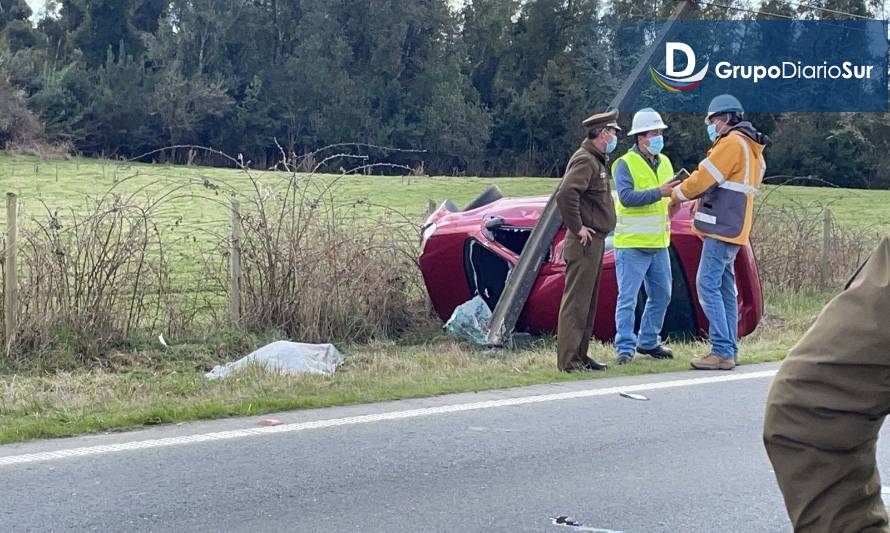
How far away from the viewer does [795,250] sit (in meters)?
14.6

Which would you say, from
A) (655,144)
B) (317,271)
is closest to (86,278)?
(317,271)

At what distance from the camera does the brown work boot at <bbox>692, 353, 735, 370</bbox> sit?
348 inches

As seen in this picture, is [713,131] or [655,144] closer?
[713,131]

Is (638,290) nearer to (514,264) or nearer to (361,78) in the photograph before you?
(514,264)

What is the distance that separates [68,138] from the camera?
50656 millimetres

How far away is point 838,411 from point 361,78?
199ft

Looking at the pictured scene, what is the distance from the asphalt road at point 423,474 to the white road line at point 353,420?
26 mm

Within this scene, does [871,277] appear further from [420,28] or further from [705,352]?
[420,28]

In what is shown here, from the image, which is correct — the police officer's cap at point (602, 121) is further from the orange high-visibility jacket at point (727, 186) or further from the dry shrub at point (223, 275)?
the dry shrub at point (223, 275)

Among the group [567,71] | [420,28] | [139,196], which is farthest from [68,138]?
[139,196]

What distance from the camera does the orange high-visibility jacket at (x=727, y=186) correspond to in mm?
8570

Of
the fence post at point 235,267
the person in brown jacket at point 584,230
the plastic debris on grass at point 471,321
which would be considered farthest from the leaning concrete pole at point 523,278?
the fence post at point 235,267

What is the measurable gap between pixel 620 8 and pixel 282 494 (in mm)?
55664

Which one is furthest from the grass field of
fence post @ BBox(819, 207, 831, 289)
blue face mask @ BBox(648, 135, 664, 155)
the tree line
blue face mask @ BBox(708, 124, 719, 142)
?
the tree line
